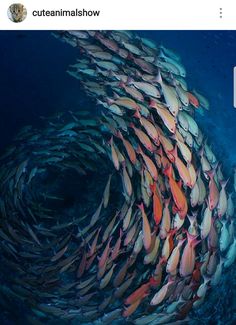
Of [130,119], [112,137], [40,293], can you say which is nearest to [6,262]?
[40,293]

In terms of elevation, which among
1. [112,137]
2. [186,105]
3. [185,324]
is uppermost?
[186,105]

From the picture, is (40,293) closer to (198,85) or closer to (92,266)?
(92,266)

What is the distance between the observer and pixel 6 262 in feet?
7.84

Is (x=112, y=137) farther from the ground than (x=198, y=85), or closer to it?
closer to it

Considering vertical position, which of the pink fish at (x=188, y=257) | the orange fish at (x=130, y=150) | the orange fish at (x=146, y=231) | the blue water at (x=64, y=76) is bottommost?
the pink fish at (x=188, y=257)

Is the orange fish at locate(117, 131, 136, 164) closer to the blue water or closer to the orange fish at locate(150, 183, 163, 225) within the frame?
the orange fish at locate(150, 183, 163, 225)

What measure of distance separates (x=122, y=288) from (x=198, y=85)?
1.23 metres
